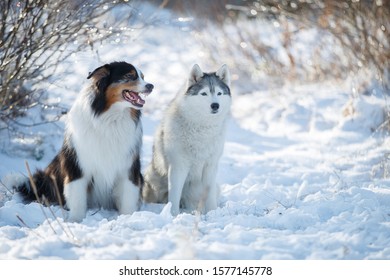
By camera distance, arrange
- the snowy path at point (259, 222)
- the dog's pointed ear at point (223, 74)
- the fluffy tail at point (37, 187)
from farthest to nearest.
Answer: the dog's pointed ear at point (223, 74) → the fluffy tail at point (37, 187) → the snowy path at point (259, 222)

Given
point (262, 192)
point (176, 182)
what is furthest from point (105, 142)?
point (262, 192)

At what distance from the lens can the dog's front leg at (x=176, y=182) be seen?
527cm

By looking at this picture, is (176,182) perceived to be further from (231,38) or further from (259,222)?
(231,38)

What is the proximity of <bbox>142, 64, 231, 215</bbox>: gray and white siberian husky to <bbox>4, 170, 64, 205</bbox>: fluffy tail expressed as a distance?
1.16 metres

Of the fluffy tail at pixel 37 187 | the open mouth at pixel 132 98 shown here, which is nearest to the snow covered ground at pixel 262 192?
the fluffy tail at pixel 37 187

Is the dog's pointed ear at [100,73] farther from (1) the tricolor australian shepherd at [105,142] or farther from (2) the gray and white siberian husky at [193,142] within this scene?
(2) the gray and white siberian husky at [193,142]

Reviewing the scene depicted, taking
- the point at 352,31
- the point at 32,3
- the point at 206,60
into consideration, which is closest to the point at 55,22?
the point at 32,3

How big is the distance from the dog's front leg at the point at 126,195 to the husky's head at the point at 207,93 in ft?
3.72

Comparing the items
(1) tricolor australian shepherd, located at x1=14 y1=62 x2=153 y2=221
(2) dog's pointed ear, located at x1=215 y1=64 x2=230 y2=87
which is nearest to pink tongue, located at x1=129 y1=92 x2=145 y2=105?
(1) tricolor australian shepherd, located at x1=14 y1=62 x2=153 y2=221

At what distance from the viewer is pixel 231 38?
42.0ft

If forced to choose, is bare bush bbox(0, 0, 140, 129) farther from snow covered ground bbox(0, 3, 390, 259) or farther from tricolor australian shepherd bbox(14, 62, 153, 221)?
tricolor australian shepherd bbox(14, 62, 153, 221)

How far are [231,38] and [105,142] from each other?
868 cm
